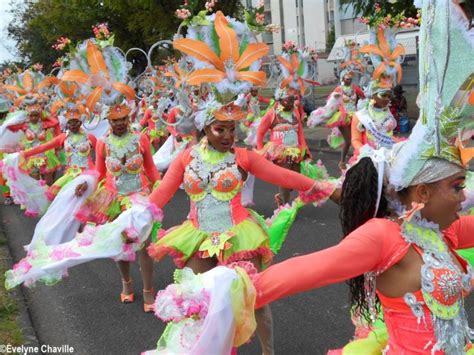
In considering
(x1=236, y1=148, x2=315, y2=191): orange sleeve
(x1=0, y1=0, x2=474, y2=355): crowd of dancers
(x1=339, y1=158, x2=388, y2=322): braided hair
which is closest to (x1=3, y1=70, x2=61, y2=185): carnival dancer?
(x1=0, y1=0, x2=474, y2=355): crowd of dancers

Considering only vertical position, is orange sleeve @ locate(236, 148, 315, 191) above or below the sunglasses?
above

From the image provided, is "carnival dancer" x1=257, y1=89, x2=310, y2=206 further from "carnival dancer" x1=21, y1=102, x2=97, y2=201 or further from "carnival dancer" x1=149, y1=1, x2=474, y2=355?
"carnival dancer" x1=149, y1=1, x2=474, y2=355

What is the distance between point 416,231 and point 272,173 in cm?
204

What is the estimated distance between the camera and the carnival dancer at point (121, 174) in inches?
229

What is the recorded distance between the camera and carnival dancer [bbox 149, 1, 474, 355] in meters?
2.09

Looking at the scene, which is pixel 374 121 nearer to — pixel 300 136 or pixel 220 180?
pixel 300 136

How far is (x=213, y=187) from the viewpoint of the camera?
170 inches

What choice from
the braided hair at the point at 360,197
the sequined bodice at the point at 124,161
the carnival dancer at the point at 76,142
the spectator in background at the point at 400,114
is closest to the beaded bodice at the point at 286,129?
the carnival dancer at the point at 76,142

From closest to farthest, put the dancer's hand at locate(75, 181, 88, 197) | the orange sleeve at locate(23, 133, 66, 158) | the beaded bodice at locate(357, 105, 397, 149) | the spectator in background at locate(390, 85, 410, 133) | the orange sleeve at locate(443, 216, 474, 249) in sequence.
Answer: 1. the orange sleeve at locate(443, 216, 474, 249)
2. the dancer's hand at locate(75, 181, 88, 197)
3. the beaded bodice at locate(357, 105, 397, 149)
4. the orange sleeve at locate(23, 133, 66, 158)
5. the spectator in background at locate(390, 85, 410, 133)

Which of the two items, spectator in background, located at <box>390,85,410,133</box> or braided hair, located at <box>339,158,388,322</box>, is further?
spectator in background, located at <box>390,85,410,133</box>

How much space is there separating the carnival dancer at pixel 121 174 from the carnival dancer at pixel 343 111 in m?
7.11

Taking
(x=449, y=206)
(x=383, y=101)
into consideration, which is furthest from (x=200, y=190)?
(x=383, y=101)

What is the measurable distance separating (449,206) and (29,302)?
503cm

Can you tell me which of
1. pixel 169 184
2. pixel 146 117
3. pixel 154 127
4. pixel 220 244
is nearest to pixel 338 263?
pixel 220 244
